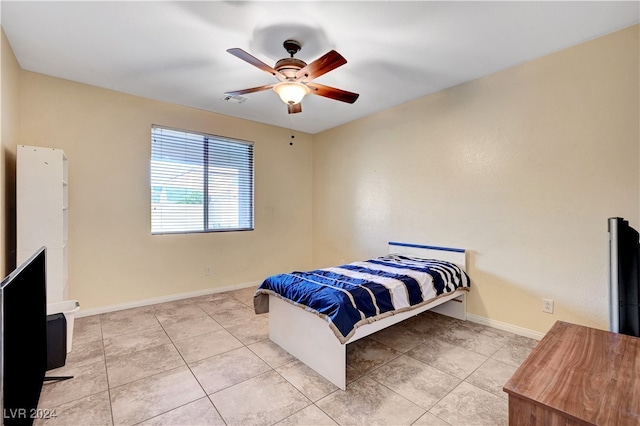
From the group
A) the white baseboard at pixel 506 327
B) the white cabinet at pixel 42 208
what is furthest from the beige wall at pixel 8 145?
the white baseboard at pixel 506 327

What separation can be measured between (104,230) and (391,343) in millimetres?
3373

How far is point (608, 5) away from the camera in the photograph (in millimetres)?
1999

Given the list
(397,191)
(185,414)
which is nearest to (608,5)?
(397,191)

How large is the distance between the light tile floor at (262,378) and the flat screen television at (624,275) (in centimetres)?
84

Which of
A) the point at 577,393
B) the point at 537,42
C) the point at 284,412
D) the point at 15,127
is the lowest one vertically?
the point at 284,412

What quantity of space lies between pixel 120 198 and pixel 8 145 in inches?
43.2

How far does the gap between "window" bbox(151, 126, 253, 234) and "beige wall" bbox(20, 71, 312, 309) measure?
0.11m

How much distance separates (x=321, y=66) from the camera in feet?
6.89

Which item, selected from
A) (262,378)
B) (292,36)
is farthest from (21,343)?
(292,36)

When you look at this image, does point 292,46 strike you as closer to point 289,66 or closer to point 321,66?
point 289,66

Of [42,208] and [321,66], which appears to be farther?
[42,208]

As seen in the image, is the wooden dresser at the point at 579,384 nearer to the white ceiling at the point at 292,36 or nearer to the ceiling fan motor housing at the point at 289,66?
the white ceiling at the point at 292,36

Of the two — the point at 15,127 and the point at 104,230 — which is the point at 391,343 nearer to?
the point at 104,230

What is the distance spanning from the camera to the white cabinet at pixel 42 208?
2449mm
